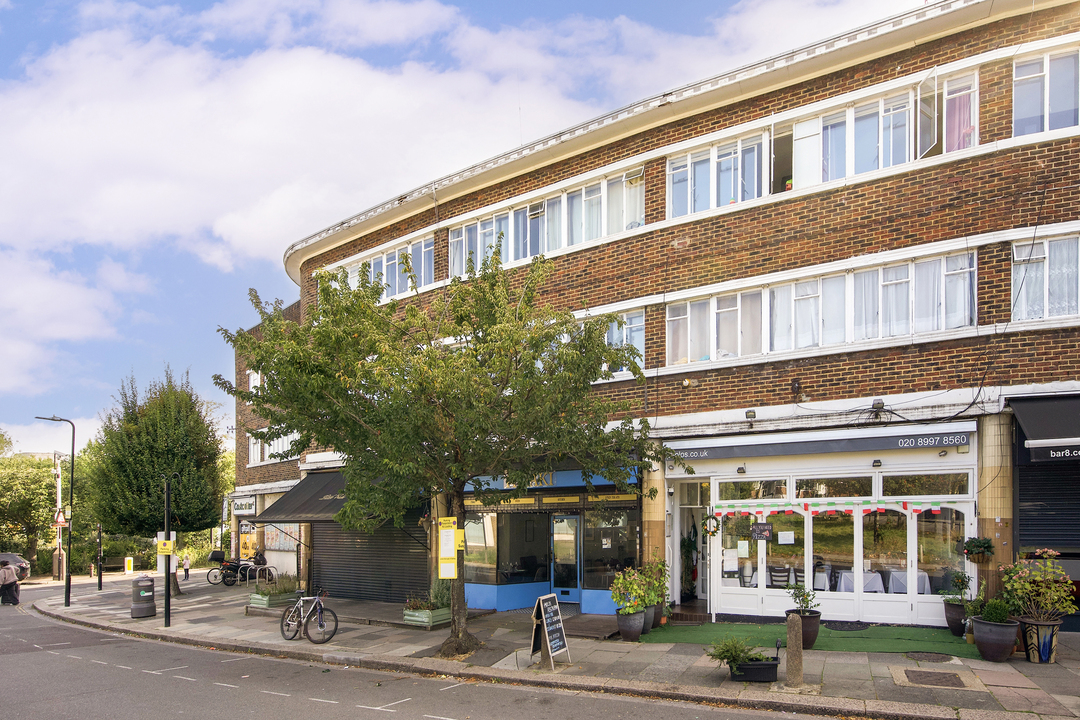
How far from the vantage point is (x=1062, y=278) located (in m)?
12.0

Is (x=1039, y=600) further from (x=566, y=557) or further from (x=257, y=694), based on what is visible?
(x=257, y=694)

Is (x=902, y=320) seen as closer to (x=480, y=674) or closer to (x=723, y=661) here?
(x=723, y=661)

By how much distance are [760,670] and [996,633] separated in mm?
3393

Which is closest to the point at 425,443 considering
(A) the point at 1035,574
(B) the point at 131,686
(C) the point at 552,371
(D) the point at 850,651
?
(C) the point at 552,371

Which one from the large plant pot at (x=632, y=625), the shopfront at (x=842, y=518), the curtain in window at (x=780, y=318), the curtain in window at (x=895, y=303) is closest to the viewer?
the shopfront at (x=842, y=518)

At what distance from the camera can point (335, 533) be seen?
74.2 feet

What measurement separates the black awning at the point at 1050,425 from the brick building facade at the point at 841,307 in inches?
1.5

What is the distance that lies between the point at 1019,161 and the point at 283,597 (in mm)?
19109

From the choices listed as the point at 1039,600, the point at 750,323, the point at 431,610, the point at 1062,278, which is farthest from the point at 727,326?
the point at 431,610

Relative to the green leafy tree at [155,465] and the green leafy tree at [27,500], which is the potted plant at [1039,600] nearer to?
the green leafy tree at [155,465]

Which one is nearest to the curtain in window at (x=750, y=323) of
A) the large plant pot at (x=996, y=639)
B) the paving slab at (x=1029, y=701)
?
the large plant pot at (x=996, y=639)

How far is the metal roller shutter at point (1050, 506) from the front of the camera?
38.0 feet

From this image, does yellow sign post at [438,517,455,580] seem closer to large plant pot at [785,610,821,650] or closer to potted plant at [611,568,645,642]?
potted plant at [611,568,645,642]

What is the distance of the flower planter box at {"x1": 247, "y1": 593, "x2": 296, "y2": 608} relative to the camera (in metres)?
20.2
